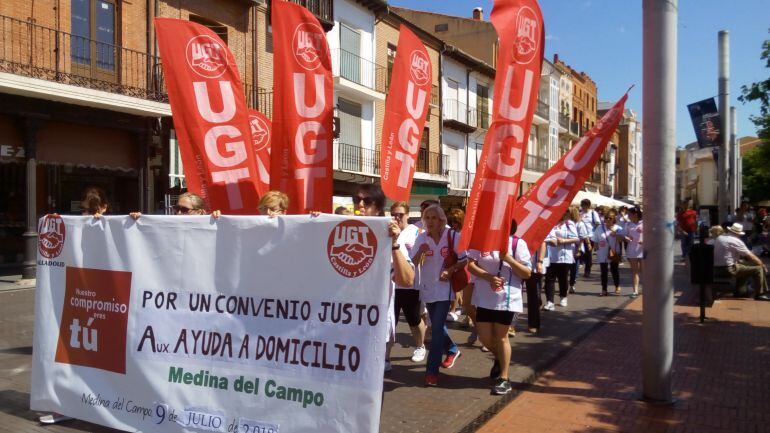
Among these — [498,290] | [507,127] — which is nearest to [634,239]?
[498,290]

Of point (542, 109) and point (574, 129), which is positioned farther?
point (574, 129)

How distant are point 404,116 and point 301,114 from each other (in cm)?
117

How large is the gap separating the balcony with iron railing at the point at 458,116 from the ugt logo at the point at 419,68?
22.7m

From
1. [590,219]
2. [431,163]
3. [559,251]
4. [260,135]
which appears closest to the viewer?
[260,135]

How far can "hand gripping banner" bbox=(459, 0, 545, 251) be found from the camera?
202 inches

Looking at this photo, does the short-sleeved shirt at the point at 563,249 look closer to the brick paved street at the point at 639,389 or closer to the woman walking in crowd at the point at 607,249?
the brick paved street at the point at 639,389

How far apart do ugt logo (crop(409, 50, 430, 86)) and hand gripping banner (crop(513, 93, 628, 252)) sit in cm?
168

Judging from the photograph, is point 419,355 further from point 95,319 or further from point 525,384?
point 95,319

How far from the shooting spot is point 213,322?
398cm

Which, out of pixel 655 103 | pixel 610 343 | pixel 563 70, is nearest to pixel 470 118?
pixel 563 70

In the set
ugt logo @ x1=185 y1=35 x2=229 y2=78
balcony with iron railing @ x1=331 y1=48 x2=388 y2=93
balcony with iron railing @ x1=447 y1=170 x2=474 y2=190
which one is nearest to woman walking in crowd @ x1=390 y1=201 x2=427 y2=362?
ugt logo @ x1=185 y1=35 x2=229 y2=78

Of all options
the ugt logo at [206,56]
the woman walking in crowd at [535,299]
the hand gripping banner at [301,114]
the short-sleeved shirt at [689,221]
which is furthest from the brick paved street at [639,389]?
the short-sleeved shirt at [689,221]

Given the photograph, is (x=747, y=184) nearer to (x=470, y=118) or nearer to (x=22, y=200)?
(x=470, y=118)

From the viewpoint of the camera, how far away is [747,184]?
195 feet
